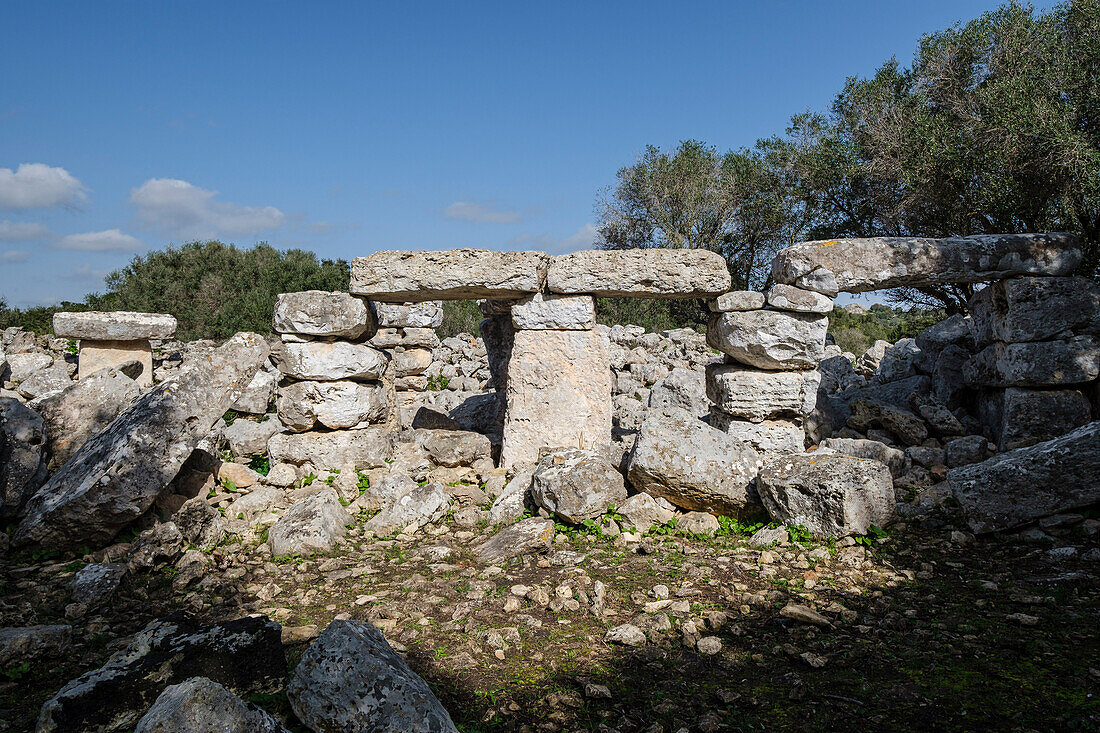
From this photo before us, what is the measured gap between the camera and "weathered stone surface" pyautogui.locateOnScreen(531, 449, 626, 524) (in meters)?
5.63

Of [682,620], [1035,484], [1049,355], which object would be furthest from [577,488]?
[1049,355]

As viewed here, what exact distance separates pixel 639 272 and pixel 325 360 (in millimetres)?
3500

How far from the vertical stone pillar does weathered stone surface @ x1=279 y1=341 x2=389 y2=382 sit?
168 cm

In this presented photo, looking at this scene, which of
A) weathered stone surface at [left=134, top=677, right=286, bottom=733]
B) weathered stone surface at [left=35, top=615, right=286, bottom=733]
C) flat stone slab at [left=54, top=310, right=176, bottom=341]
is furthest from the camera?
flat stone slab at [left=54, top=310, right=176, bottom=341]

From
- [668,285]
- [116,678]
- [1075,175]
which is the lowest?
[116,678]

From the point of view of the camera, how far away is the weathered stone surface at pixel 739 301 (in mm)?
6957

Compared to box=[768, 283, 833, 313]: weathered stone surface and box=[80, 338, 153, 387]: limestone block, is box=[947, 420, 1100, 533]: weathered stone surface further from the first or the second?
box=[80, 338, 153, 387]: limestone block

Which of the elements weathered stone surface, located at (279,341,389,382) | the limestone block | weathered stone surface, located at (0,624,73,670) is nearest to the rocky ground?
weathered stone surface, located at (0,624,73,670)

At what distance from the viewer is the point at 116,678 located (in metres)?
2.91

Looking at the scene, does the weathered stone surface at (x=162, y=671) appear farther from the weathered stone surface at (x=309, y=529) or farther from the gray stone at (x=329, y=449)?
the gray stone at (x=329, y=449)

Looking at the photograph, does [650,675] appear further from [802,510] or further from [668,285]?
[668,285]

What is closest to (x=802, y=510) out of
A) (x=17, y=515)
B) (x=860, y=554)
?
(x=860, y=554)

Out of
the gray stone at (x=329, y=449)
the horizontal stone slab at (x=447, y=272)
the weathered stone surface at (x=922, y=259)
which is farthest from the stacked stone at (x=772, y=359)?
the gray stone at (x=329, y=449)

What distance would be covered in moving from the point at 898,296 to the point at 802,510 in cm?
1001
